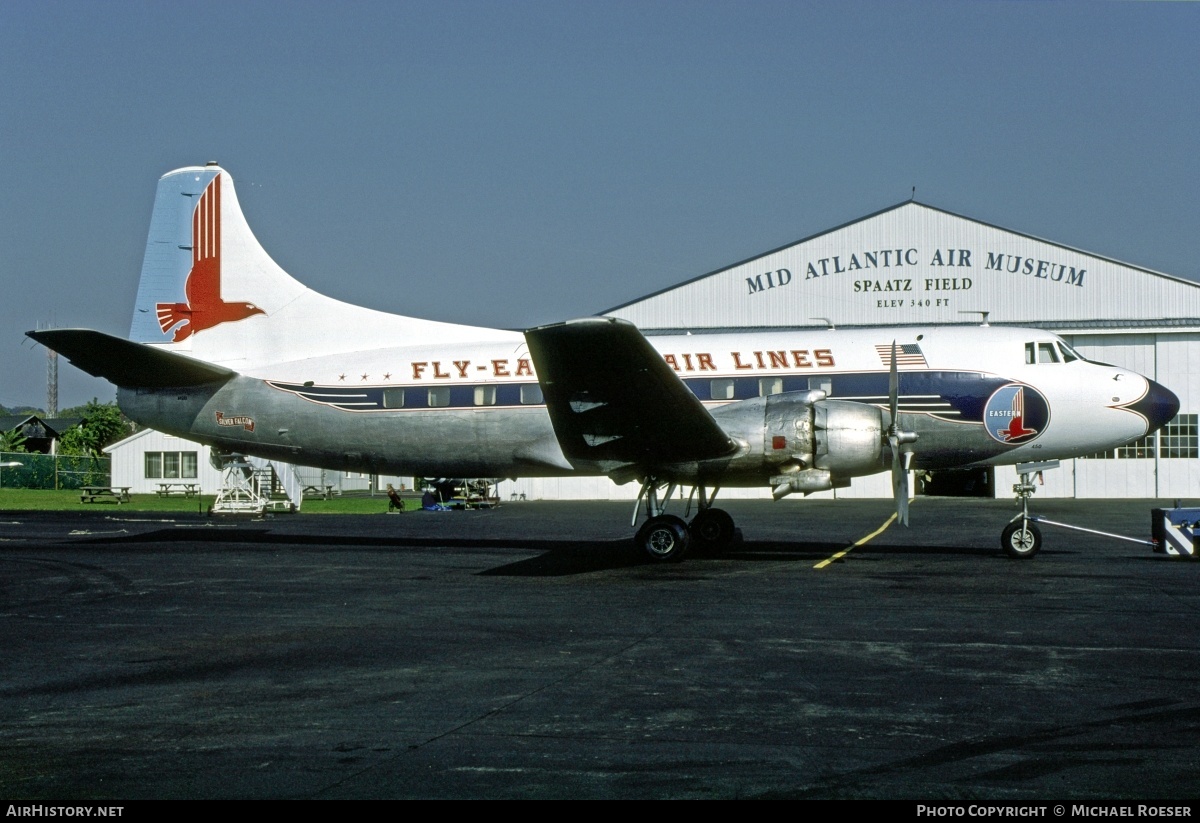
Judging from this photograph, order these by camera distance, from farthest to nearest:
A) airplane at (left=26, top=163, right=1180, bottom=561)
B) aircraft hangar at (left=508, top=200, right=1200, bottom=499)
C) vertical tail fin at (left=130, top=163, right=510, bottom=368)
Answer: aircraft hangar at (left=508, top=200, right=1200, bottom=499)
vertical tail fin at (left=130, top=163, right=510, bottom=368)
airplane at (left=26, top=163, right=1180, bottom=561)

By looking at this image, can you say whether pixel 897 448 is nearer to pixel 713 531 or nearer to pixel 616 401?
pixel 713 531

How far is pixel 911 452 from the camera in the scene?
1903 cm

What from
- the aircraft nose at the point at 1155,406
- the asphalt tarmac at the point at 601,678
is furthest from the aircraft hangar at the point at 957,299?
the asphalt tarmac at the point at 601,678

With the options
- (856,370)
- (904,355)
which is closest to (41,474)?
(856,370)

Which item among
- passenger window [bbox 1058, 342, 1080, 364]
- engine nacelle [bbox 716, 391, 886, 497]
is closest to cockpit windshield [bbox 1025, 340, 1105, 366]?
passenger window [bbox 1058, 342, 1080, 364]

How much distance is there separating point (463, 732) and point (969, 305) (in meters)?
44.7

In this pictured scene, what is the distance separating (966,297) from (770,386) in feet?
104

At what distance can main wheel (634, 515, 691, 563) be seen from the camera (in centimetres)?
1830

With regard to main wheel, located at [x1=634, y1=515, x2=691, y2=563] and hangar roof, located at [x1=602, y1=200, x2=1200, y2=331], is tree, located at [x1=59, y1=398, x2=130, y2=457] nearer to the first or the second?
hangar roof, located at [x1=602, y1=200, x2=1200, y2=331]

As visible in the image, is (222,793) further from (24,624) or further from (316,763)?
(24,624)

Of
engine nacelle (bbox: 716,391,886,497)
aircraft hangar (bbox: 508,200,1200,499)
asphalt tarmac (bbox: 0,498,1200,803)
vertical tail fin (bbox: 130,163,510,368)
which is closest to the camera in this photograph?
asphalt tarmac (bbox: 0,498,1200,803)

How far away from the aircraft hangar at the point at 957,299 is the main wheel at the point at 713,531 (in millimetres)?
25889

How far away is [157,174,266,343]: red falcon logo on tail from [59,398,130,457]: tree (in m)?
79.4

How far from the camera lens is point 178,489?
201 ft
